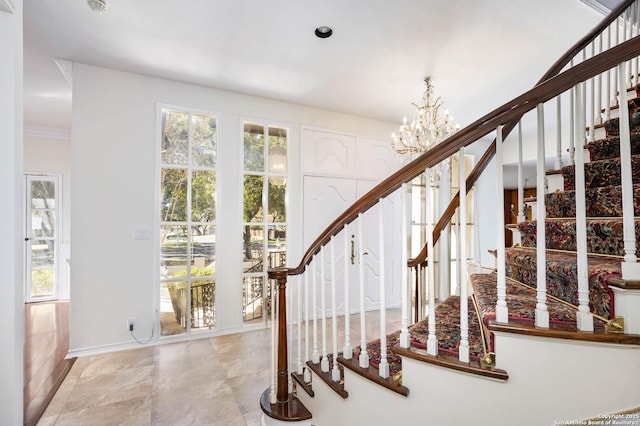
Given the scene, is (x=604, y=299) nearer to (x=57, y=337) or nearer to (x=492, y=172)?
(x=57, y=337)

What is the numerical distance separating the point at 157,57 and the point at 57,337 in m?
3.20

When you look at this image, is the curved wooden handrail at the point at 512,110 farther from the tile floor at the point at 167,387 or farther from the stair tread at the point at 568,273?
the tile floor at the point at 167,387

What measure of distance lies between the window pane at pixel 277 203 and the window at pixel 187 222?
689mm

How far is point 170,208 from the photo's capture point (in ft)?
11.0

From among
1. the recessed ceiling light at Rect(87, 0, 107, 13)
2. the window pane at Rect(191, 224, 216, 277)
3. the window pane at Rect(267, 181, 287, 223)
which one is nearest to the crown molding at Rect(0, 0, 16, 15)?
the recessed ceiling light at Rect(87, 0, 107, 13)

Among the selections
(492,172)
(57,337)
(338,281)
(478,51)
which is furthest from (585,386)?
(492,172)

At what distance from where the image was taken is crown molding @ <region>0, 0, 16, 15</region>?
151 cm

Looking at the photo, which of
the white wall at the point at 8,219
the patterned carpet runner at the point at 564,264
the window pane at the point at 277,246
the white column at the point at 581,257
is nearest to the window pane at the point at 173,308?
the window pane at the point at 277,246

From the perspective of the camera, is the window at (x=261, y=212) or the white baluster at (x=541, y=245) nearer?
the white baluster at (x=541, y=245)

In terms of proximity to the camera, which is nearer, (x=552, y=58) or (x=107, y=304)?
(x=552, y=58)

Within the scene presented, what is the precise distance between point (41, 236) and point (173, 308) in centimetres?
356

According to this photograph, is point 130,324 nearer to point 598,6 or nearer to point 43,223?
point 43,223

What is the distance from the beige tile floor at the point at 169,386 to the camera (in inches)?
78.8

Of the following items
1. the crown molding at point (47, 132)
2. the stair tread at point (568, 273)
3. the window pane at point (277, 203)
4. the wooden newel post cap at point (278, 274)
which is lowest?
the wooden newel post cap at point (278, 274)
